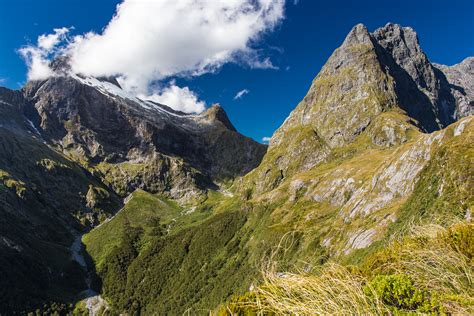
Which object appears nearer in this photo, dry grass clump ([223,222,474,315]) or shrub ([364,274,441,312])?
dry grass clump ([223,222,474,315])

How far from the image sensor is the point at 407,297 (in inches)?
321

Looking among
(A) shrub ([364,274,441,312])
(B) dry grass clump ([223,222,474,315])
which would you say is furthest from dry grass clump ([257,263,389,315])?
(A) shrub ([364,274,441,312])

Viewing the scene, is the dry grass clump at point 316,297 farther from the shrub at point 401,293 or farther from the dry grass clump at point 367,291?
the shrub at point 401,293

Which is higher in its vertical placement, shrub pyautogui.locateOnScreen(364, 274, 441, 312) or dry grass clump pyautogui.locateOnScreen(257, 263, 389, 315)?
dry grass clump pyautogui.locateOnScreen(257, 263, 389, 315)

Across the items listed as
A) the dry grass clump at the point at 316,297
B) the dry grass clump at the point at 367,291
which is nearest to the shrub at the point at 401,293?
the dry grass clump at the point at 367,291

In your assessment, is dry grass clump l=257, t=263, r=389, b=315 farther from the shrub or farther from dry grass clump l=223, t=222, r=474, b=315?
the shrub

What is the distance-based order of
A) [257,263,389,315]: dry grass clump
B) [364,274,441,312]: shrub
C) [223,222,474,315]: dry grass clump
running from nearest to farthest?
[257,263,389,315]: dry grass clump, [223,222,474,315]: dry grass clump, [364,274,441,312]: shrub

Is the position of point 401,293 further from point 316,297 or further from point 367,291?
point 316,297

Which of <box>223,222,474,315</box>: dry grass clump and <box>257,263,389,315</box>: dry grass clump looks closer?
<box>257,263,389,315</box>: dry grass clump

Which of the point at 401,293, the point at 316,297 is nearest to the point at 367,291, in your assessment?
the point at 401,293

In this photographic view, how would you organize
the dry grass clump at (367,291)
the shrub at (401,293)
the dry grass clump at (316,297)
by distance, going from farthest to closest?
the shrub at (401,293) < the dry grass clump at (367,291) < the dry grass clump at (316,297)

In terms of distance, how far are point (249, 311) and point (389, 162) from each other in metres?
171

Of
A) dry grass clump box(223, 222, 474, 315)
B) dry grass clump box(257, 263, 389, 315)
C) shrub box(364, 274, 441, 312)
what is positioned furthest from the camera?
shrub box(364, 274, 441, 312)

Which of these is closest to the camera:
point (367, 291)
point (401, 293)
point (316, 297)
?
point (316, 297)
